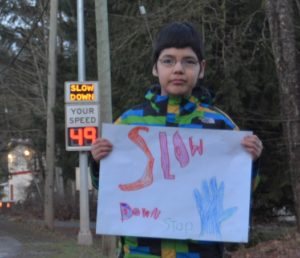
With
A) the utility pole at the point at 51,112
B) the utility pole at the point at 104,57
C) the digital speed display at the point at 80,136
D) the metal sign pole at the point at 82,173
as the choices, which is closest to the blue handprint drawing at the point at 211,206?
the utility pole at the point at 104,57

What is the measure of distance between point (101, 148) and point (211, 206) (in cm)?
56

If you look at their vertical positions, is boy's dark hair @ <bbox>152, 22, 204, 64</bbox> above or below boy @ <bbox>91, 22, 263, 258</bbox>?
above

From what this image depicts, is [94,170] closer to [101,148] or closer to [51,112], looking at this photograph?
[101,148]

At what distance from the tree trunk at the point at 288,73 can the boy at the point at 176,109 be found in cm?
996

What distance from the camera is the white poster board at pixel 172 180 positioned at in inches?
118

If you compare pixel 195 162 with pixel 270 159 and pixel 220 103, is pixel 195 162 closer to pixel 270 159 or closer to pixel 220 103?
pixel 220 103

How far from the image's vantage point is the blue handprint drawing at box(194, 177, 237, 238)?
9.80 feet

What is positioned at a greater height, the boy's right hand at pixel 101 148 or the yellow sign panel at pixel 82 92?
the yellow sign panel at pixel 82 92

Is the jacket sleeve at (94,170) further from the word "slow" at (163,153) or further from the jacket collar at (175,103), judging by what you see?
the jacket collar at (175,103)

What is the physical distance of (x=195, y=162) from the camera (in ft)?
10.1

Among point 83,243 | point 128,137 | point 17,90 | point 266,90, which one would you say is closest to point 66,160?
point 17,90

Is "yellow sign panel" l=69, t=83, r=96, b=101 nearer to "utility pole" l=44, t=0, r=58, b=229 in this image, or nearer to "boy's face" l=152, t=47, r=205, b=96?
"utility pole" l=44, t=0, r=58, b=229

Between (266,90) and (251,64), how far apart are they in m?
0.95

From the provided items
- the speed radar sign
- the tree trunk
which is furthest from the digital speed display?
the tree trunk
